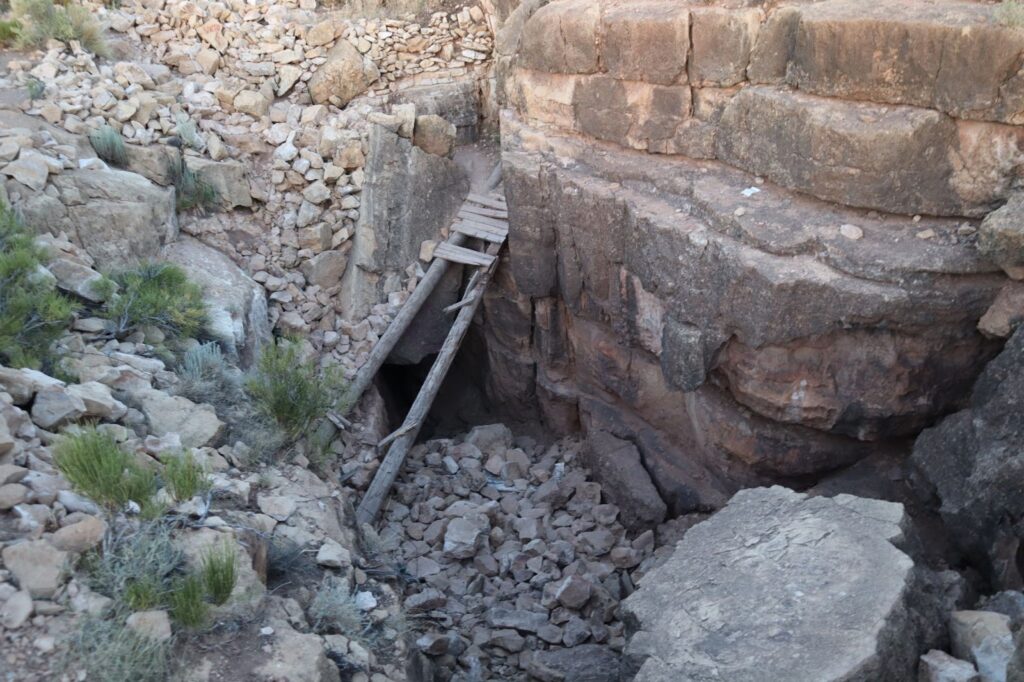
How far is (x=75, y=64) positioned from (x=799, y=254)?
6.09 metres

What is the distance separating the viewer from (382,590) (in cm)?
444

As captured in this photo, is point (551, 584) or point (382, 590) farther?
point (551, 584)

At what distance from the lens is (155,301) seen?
18.4 feet

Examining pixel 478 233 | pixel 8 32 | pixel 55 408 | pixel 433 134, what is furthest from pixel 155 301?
pixel 8 32

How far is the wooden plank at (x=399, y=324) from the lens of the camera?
23.6 feet

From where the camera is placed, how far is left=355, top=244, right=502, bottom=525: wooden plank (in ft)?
21.4

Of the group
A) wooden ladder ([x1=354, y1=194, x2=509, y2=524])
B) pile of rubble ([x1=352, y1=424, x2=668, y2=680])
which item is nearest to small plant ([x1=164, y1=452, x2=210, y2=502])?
pile of rubble ([x1=352, y1=424, x2=668, y2=680])

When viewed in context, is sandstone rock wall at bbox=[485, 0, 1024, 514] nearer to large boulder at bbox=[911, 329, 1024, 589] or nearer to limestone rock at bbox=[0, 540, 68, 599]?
large boulder at bbox=[911, 329, 1024, 589]

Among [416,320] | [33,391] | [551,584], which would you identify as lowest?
[551,584]

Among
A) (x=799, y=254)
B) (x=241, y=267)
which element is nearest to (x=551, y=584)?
(x=799, y=254)

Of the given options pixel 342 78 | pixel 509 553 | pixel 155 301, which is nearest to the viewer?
pixel 155 301

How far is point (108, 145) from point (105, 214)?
0.92 metres

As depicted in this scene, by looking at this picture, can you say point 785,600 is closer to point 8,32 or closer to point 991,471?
point 991,471

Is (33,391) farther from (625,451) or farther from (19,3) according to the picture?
(19,3)
